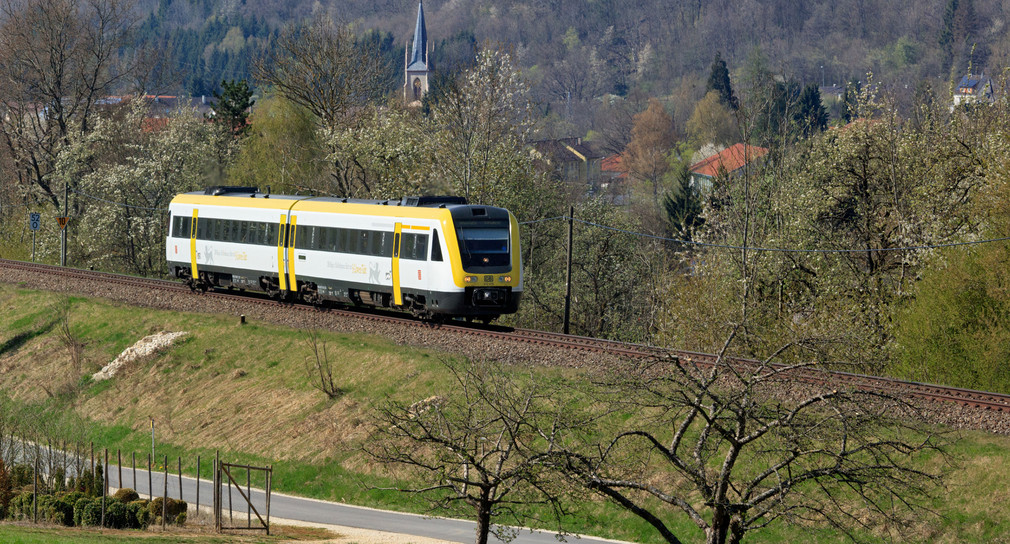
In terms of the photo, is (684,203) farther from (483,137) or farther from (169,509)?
(169,509)

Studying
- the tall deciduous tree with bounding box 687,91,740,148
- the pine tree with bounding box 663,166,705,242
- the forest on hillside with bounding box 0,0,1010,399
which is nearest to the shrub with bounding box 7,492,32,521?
the forest on hillside with bounding box 0,0,1010,399

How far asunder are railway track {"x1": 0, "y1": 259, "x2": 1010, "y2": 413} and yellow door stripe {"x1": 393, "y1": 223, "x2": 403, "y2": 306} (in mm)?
691

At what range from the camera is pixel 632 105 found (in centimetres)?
18888

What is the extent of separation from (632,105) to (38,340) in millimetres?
150640

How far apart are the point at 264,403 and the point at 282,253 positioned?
20.9 ft

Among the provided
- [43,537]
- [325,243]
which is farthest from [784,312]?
[43,537]

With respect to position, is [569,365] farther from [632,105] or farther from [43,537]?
[632,105]

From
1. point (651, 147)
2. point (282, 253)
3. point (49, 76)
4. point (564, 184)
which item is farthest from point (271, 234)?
point (651, 147)

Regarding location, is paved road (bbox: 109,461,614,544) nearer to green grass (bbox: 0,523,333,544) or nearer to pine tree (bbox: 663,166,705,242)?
green grass (bbox: 0,523,333,544)

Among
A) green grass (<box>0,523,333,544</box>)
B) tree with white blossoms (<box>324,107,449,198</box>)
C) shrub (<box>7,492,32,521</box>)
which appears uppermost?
tree with white blossoms (<box>324,107,449,198</box>)

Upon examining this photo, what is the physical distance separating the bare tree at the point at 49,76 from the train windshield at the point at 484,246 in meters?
41.4

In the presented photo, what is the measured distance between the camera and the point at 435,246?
33.2 m

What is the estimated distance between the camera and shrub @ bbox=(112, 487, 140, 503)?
95.4 ft

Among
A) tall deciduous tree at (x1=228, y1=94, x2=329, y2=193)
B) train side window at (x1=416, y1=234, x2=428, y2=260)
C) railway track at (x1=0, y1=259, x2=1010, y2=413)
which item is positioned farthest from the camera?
tall deciduous tree at (x1=228, y1=94, x2=329, y2=193)
